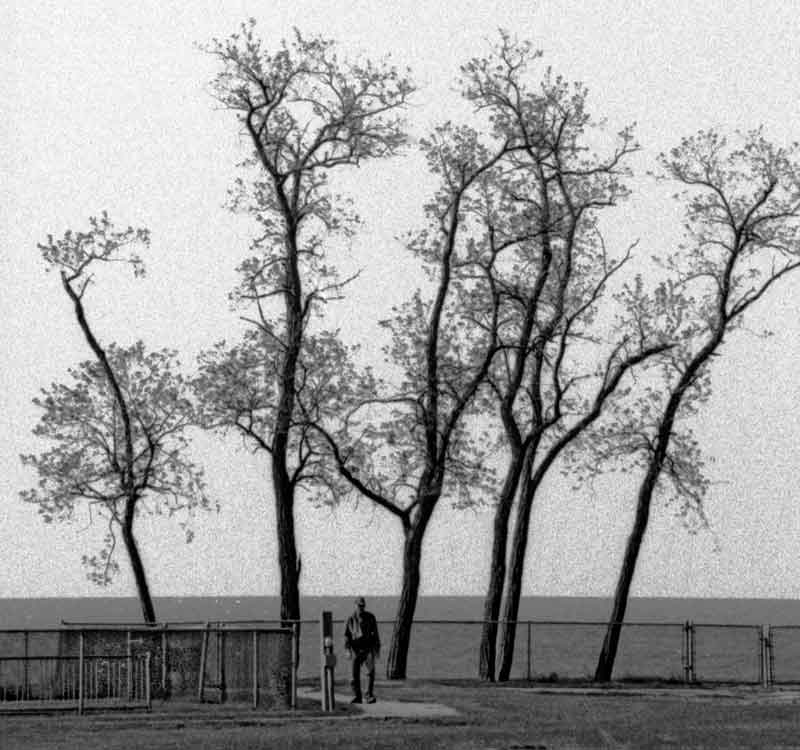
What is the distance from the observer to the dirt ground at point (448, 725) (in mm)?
23078

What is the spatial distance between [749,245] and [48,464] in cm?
1964

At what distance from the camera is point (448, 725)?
86.7 ft

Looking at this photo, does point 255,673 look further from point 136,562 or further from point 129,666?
point 136,562

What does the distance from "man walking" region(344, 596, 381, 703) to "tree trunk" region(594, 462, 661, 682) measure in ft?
37.7

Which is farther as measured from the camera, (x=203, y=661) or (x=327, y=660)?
(x=203, y=661)

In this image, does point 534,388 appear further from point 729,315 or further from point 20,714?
point 20,714

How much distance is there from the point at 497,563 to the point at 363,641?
10646mm

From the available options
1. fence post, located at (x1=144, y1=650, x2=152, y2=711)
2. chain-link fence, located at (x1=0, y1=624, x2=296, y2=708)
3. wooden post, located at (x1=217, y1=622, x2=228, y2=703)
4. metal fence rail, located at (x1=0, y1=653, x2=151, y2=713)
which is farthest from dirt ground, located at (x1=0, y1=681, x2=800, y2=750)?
wooden post, located at (x1=217, y1=622, x2=228, y2=703)

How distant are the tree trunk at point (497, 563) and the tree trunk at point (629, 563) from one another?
2819 millimetres

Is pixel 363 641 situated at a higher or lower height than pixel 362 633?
lower

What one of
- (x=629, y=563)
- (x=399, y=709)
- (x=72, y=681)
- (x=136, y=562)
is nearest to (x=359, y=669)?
(x=399, y=709)

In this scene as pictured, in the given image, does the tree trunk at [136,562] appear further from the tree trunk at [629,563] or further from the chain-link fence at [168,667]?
the chain-link fence at [168,667]

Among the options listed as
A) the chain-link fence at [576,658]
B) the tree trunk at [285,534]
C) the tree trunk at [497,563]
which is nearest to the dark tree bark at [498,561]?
the tree trunk at [497,563]

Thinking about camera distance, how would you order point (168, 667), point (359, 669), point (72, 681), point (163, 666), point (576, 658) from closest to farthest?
point (72, 681), point (163, 666), point (168, 667), point (359, 669), point (576, 658)
